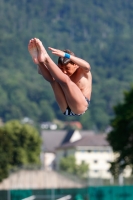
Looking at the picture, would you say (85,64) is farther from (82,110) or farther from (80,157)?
(80,157)

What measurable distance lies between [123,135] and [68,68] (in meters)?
36.1

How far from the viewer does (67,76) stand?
33.8 feet

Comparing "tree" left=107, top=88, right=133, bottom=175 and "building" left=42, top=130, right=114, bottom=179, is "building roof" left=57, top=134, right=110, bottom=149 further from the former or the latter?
"tree" left=107, top=88, right=133, bottom=175

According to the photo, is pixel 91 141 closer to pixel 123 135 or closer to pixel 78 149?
pixel 78 149

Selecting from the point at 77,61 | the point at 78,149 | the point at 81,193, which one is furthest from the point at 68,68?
the point at 78,149

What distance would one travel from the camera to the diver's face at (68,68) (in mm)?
10562

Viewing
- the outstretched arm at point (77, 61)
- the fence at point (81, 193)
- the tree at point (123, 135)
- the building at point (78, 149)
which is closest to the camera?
the outstretched arm at point (77, 61)

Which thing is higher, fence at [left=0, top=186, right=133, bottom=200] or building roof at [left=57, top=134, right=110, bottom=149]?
building roof at [left=57, top=134, right=110, bottom=149]

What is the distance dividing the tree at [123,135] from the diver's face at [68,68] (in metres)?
34.8

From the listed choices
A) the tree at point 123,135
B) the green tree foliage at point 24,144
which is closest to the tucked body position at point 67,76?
the tree at point 123,135

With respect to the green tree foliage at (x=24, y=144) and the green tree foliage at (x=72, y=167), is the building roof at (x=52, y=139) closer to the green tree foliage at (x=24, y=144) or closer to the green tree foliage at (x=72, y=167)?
the green tree foliage at (x=72, y=167)

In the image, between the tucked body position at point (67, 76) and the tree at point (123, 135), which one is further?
the tree at point (123, 135)

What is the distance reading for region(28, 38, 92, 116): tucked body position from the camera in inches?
395

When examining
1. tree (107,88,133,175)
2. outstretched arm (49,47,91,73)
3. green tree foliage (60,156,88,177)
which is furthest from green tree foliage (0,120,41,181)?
outstretched arm (49,47,91,73)
